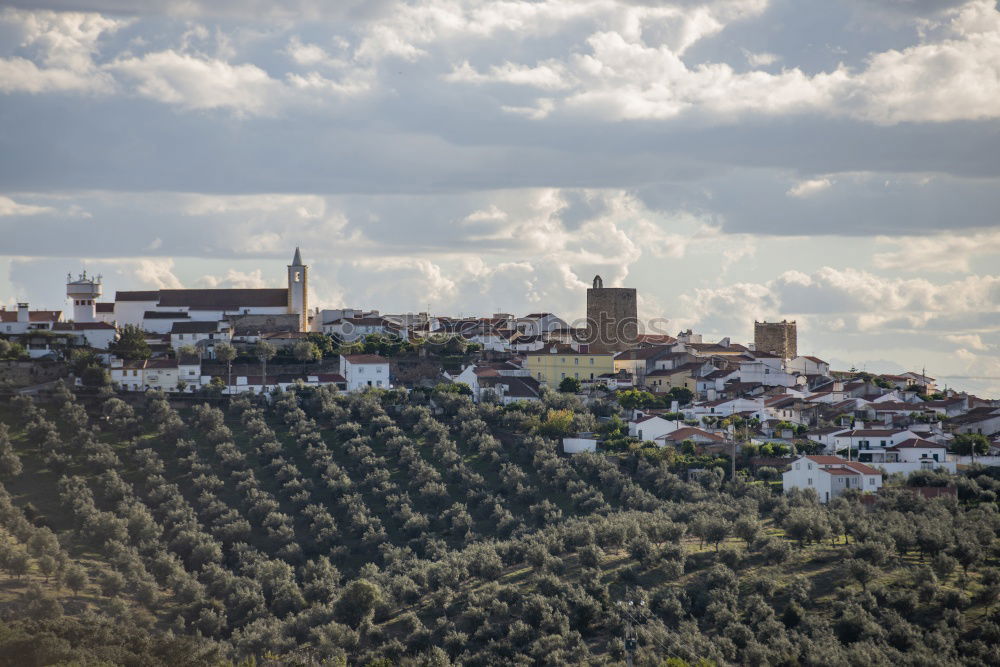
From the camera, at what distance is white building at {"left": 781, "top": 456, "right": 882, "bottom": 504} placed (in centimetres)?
5944

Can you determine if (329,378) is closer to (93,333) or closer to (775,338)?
(93,333)

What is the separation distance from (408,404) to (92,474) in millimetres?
18572

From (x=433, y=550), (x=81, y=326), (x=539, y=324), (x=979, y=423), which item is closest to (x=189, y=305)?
(x=81, y=326)

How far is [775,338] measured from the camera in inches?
4021

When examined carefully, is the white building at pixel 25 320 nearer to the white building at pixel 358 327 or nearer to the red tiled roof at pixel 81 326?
the red tiled roof at pixel 81 326

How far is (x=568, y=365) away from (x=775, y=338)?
23807mm

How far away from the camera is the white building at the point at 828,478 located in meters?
59.4

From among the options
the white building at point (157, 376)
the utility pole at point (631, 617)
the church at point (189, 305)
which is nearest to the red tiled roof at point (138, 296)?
the church at point (189, 305)

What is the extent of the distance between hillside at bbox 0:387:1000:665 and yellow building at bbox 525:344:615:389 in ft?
37.0

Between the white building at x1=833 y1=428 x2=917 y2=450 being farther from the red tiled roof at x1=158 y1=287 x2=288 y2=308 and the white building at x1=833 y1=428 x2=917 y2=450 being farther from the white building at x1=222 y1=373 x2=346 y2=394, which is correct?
the red tiled roof at x1=158 y1=287 x2=288 y2=308

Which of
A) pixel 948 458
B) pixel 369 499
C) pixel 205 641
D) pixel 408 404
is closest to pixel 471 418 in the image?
pixel 408 404

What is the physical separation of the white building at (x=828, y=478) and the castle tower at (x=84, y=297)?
2105 inches

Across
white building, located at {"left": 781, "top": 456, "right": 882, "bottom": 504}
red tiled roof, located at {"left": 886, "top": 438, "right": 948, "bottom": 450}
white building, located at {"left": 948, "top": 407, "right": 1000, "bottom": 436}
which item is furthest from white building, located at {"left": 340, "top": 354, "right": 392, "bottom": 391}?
white building, located at {"left": 948, "top": 407, "right": 1000, "bottom": 436}

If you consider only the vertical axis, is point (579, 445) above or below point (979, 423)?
below
